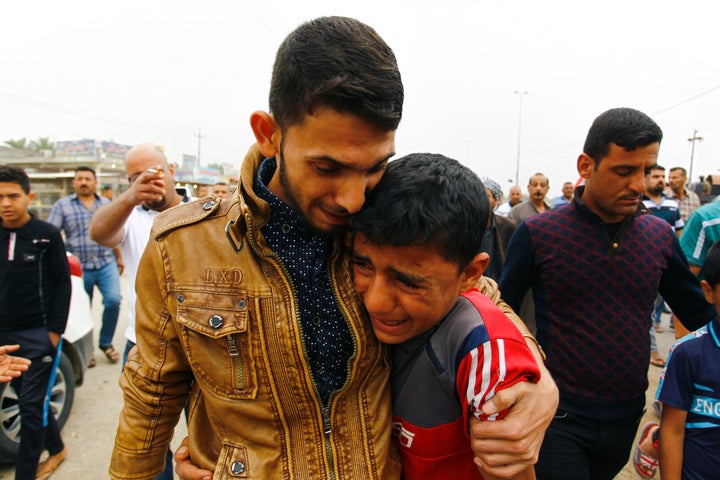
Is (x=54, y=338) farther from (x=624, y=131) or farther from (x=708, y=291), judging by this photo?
(x=708, y=291)

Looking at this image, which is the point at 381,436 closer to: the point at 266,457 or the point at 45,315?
the point at 266,457

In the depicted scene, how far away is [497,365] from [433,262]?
0.29 meters

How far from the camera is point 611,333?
197 cm

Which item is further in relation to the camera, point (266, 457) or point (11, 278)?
point (11, 278)

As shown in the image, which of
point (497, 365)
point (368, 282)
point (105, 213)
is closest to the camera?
point (497, 365)

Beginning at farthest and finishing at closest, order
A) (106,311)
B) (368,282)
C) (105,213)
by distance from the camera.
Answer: (106,311), (105,213), (368,282)

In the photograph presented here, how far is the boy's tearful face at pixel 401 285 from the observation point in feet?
3.67

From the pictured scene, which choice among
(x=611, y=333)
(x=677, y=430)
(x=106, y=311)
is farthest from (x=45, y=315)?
(x=677, y=430)

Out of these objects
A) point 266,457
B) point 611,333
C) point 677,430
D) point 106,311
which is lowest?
point 106,311

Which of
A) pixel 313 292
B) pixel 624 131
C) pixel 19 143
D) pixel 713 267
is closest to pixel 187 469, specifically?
pixel 313 292

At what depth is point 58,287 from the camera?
3.14 metres

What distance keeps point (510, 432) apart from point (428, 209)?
0.57 meters

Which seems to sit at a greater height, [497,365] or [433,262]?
[433,262]

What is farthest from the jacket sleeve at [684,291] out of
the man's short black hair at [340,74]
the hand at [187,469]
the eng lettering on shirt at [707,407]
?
the hand at [187,469]
